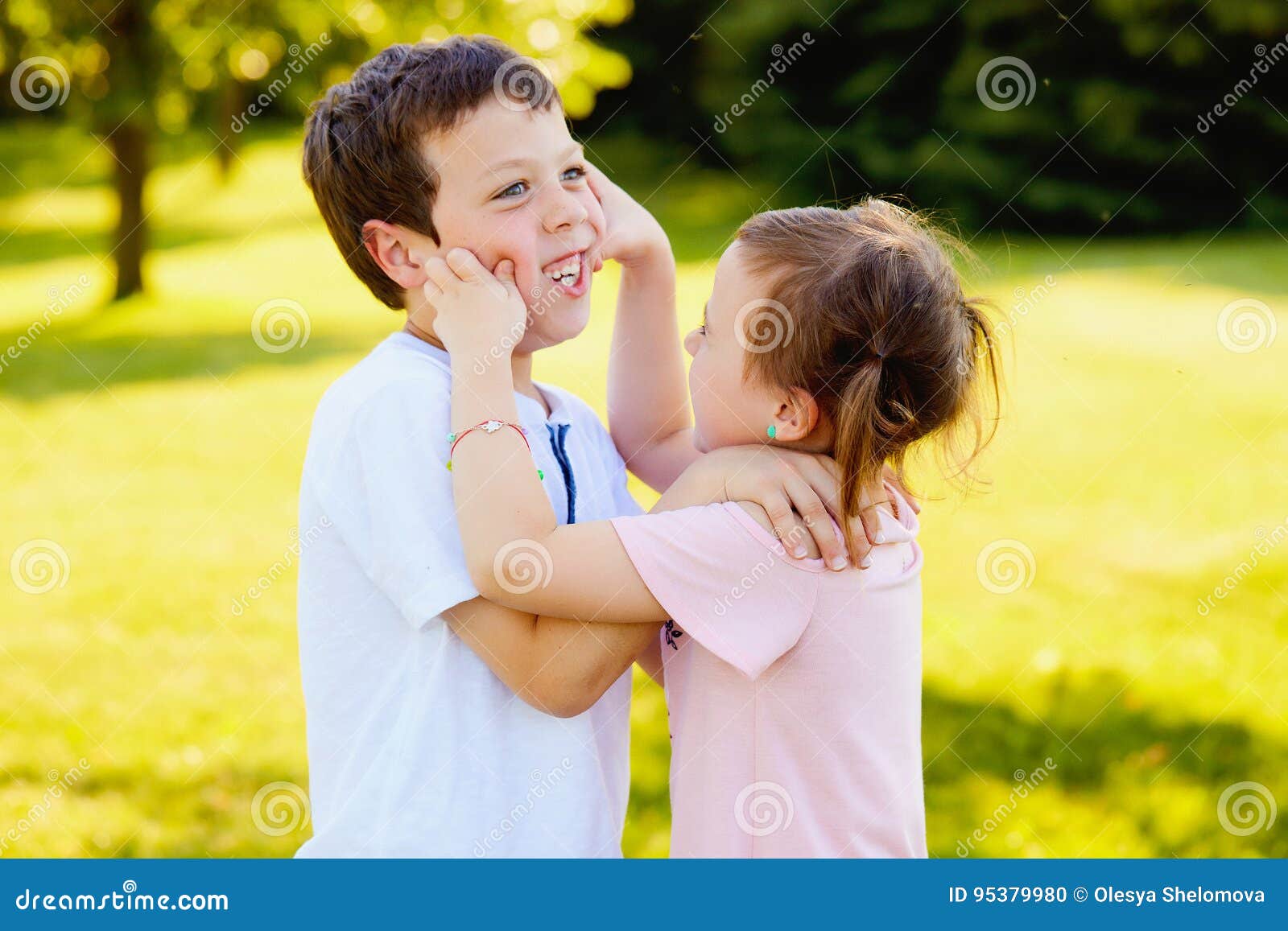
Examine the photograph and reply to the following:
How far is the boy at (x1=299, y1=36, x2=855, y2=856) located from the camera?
6.44 ft

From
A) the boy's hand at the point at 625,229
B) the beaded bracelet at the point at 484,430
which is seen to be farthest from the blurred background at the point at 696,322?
the beaded bracelet at the point at 484,430

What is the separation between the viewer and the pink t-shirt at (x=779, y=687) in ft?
6.47

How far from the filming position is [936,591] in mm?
6457

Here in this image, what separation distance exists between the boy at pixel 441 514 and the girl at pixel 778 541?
0.07 metres

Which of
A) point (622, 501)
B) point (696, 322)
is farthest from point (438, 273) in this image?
point (696, 322)

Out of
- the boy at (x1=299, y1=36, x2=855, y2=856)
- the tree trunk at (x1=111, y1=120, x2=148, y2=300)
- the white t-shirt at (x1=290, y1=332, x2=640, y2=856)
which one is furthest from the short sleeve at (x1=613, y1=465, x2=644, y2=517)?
the tree trunk at (x1=111, y1=120, x2=148, y2=300)

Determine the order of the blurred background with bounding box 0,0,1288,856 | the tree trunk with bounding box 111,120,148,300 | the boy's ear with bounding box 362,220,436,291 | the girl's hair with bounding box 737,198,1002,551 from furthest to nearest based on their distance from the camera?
the tree trunk with bounding box 111,120,148,300 → the blurred background with bounding box 0,0,1288,856 → the boy's ear with bounding box 362,220,436,291 → the girl's hair with bounding box 737,198,1002,551

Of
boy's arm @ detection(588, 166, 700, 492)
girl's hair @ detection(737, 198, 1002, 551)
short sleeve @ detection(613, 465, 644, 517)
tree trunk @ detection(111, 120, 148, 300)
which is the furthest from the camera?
tree trunk @ detection(111, 120, 148, 300)

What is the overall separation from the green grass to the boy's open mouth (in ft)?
2.31

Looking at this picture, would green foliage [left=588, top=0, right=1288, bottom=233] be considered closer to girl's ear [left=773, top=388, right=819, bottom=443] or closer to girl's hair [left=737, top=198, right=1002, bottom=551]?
girl's hair [left=737, top=198, right=1002, bottom=551]

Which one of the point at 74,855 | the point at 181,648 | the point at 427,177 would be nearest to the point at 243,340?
the point at 181,648

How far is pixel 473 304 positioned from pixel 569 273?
234 mm

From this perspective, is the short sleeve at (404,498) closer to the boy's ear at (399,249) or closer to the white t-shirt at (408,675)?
the white t-shirt at (408,675)

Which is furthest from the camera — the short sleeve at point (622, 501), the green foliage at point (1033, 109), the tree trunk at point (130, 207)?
the green foliage at point (1033, 109)
